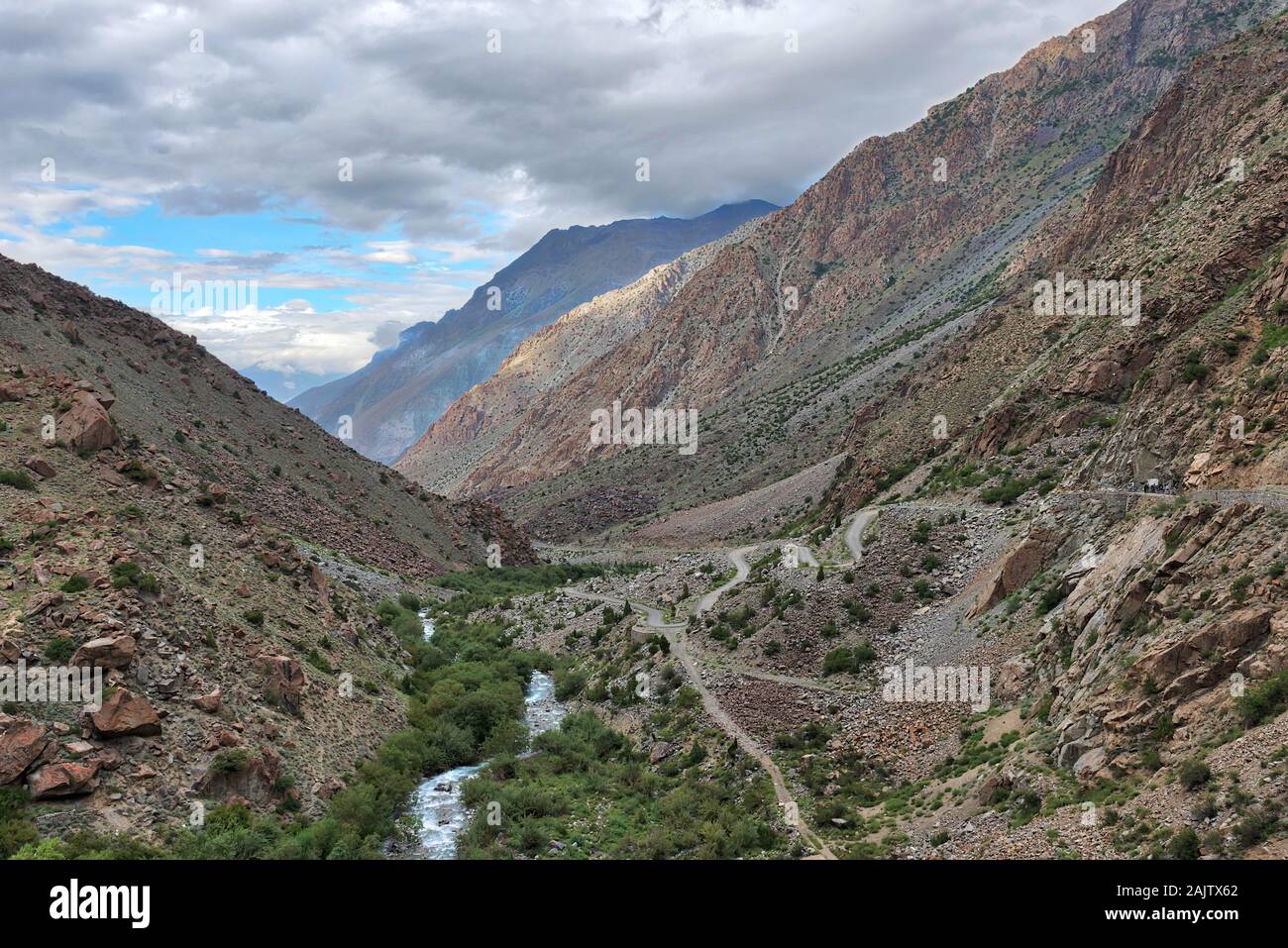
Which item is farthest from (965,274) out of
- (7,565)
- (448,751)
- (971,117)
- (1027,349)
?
(7,565)

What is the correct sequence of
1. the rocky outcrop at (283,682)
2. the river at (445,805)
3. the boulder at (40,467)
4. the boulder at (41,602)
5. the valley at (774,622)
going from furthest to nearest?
the boulder at (40,467)
the rocky outcrop at (283,682)
the river at (445,805)
the boulder at (41,602)
the valley at (774,622)

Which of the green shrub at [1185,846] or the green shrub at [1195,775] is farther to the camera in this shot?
the green shrub at [1195,775]

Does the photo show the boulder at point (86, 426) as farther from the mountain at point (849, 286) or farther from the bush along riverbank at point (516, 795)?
the mountain at point (849, 286)

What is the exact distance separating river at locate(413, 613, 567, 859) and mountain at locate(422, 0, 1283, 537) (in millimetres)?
59053

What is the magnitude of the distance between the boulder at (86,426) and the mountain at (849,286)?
222 feet

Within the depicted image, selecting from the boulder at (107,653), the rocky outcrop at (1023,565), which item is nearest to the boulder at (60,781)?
the boulder at (107,653)

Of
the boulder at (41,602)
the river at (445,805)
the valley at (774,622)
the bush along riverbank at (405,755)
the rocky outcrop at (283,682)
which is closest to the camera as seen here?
the bush along riverbank at (405,755)

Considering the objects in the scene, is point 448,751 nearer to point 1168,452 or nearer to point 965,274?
point 1168,452

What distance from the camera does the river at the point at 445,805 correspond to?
20875mm

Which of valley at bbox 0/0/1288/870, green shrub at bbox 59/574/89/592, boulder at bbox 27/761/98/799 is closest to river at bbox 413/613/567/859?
valley at bbox 0/0/1288/870

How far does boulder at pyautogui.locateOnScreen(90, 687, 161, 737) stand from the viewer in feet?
57.4

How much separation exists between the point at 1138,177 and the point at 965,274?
174 feet

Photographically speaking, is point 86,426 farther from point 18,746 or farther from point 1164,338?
point 1164,338

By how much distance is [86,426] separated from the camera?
91.3 feet
